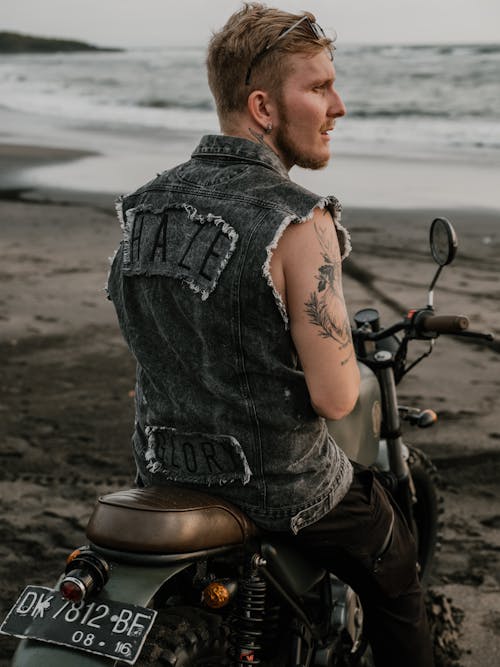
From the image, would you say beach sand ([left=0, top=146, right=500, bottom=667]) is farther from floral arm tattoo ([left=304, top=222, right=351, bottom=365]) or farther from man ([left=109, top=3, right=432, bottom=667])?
floral arm tattoo ([left=304, top=222, right=351, bottom=365])

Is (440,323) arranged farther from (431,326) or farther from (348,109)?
(348,109)

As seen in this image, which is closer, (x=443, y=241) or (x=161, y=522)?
(x=161, y=522)

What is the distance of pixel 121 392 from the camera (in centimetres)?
615

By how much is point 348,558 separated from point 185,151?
56.7ft

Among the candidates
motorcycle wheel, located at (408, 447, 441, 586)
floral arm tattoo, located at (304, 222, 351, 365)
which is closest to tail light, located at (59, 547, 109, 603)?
floral arm tattoo, located at (304, 222, 351, 365)

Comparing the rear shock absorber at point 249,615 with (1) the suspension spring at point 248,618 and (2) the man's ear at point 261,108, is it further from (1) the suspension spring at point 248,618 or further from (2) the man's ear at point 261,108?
(2) the man's ear at point 261,108

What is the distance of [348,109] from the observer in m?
28.9

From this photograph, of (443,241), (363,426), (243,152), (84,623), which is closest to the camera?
(84,623)

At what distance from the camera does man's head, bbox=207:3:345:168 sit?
2205mm

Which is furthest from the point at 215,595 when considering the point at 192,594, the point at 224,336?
the point at 224,336

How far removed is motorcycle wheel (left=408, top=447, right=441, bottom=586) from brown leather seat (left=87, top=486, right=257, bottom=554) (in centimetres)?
159

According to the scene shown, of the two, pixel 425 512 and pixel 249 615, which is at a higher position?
pixel 249 615

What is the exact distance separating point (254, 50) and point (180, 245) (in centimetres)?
49

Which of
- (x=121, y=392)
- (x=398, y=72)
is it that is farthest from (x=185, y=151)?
(x=398, y=72)
